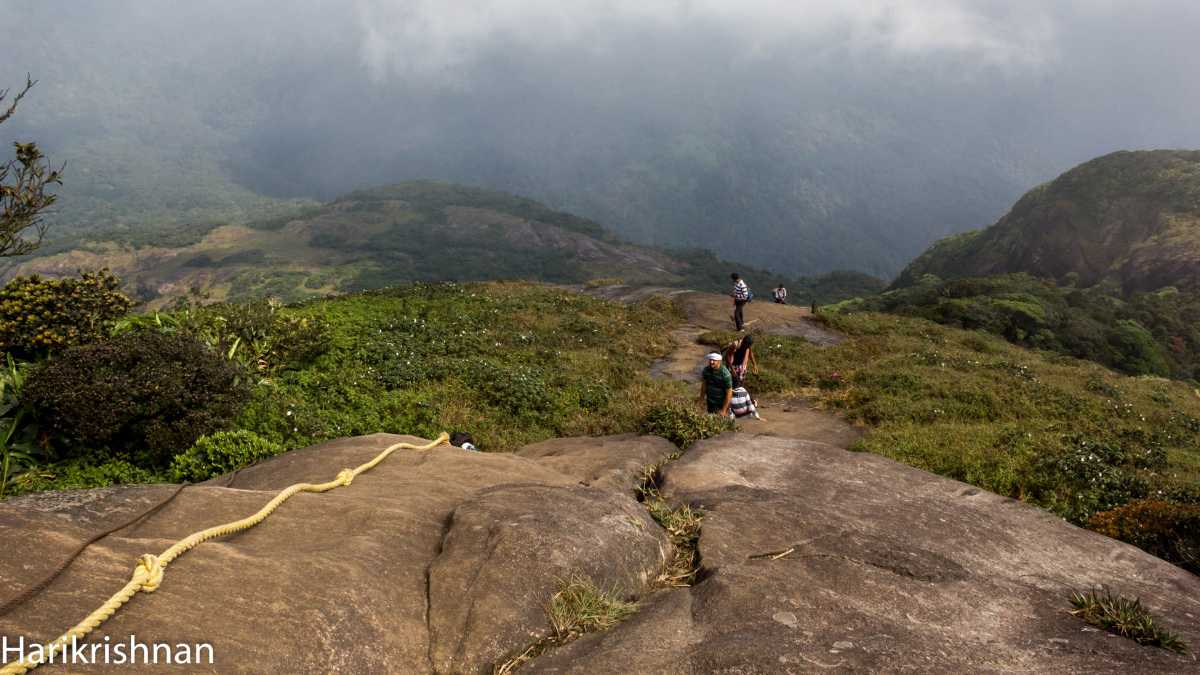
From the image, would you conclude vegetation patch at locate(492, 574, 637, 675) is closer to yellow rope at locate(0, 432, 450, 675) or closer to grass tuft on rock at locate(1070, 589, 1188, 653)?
yellow rope at locate(0, 432, 450, 675)

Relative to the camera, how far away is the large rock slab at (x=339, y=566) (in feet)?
12.3

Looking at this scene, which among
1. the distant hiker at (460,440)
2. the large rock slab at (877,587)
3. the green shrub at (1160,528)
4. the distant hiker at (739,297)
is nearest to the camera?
the large rock slab at (877,587)

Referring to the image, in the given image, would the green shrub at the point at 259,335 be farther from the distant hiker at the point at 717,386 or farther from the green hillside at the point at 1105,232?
the green hillside at the point at 1105,232

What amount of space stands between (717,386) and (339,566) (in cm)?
1076

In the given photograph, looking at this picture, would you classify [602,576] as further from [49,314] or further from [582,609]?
[49,314]

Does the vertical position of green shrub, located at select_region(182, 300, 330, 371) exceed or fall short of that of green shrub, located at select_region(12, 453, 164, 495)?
it exceeds it

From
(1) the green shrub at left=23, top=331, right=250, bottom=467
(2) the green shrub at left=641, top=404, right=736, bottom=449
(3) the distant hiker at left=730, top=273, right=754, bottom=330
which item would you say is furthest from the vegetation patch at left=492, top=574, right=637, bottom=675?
(3) the distant hiker at left=730, top=273, right=754, bottom=330

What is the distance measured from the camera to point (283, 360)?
1738 centimetres

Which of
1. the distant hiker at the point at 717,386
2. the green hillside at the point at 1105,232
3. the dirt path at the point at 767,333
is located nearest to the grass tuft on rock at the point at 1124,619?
the dirt path at the point at 767,333

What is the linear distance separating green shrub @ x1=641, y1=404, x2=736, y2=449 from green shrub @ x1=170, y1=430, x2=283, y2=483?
6.84 meters

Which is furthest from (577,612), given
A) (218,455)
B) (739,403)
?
(739,403)

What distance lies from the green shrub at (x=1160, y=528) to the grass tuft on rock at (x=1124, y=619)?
9.98 feet

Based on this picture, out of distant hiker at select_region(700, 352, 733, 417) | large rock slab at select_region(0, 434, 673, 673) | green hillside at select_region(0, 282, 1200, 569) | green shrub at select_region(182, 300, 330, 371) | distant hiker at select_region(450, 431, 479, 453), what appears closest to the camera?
large rock slab at select_region(0, 434, 673, 673)

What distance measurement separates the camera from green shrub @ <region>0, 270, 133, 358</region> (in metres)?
13.5
